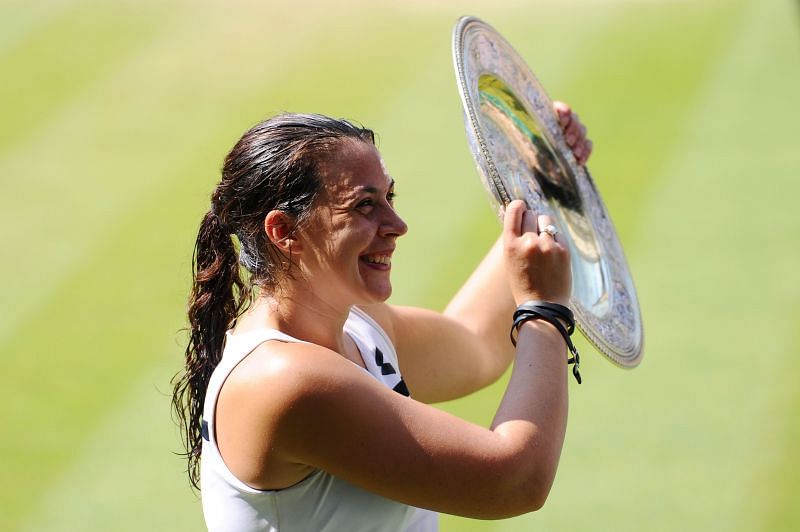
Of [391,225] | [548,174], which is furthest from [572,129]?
[391,225]

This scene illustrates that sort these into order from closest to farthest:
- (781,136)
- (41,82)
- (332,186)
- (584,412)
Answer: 1. (332,186)
2. (584,412)
3. (781,136)
4. (41,82)

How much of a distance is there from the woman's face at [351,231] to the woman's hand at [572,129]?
0.94 m

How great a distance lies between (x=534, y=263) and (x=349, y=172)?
0.37 m

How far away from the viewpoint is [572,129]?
2975mm

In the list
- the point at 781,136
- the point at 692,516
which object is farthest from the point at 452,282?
the point at 781,136

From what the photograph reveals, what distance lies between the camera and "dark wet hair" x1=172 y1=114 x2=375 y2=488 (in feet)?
6.86

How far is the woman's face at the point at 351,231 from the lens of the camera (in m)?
2.09

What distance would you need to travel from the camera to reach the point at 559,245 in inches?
84.6

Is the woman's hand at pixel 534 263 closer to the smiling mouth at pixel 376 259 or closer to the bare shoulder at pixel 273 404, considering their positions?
the smiling mouth at pixel 376 259

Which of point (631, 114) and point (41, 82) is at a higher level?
point (631, 114)

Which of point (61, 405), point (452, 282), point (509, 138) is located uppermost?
point (452, 282)

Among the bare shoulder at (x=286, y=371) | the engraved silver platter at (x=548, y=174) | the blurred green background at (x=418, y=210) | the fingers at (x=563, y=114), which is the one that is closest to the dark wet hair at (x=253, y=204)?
the bare shoulder at (x=286, y=371)

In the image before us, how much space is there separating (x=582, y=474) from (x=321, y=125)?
7.77ft

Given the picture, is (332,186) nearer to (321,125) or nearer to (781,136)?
(321,125)
